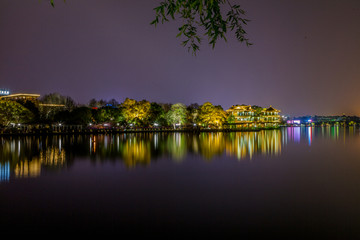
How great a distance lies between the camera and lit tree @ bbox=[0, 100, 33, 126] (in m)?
41.1

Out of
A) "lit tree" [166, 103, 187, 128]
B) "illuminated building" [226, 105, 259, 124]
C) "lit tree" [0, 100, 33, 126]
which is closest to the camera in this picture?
"lit tree" [0, 100, 33, 126]

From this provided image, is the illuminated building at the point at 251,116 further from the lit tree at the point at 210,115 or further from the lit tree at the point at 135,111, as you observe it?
the lit tree at the point at 135,111

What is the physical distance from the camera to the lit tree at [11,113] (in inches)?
1619

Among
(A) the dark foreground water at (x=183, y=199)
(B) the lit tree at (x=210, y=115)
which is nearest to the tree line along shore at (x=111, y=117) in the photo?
(B) the lit tree at (x=210, y=115)

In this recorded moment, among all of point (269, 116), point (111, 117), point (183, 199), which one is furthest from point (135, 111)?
point (269, 116)

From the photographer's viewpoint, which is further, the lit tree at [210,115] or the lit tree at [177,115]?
the lit tree at [177,115]

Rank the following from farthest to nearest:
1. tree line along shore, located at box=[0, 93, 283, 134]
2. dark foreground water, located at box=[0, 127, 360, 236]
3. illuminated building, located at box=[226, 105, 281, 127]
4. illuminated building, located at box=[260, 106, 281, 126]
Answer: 1. illuminated building, located at box=[260, 106, 281, 126]
2. illuminated building, located at box=[226, 105, 281, 127]
3. tree line along shore, located at box=[0, 93, 283, 134]
4. dark foreground water, located at box=[0, 127, 360, 236]

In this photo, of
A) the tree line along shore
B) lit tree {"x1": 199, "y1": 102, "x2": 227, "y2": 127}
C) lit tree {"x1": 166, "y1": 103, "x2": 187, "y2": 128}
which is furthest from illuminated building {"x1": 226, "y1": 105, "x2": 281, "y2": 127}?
lit tree {"x1": 166, "y1": 103, "x2": 187, "y2": 128}

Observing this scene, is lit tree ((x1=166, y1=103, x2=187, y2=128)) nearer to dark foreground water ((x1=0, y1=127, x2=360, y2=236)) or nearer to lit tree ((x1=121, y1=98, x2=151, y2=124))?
lit tree ((x1=121, y1=98, x2=151, y2=124))

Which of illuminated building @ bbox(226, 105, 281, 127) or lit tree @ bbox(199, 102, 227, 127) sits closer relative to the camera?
lit tree @ bbox(199, 102, 227, 127)

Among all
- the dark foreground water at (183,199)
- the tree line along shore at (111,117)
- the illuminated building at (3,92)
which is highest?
the illuminated building at (3,92)

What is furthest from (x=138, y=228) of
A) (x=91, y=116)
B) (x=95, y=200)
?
(x=91, y=116)

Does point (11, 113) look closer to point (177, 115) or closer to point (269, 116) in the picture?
point (177, 115)

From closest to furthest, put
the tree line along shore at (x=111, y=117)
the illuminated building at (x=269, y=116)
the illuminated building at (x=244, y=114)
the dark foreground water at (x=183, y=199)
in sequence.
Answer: the dark foreground water at (x=183, y=199) → the tree line along shore at (x=111, y=117) → the illuminated building at (x=244, y=114) → the illuminated building at (x=269, y=116)
